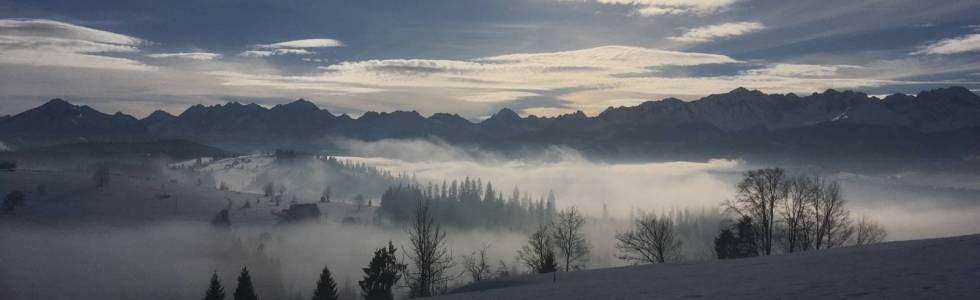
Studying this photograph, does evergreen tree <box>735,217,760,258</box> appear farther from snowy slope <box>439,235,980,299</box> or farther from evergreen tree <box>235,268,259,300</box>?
evergreen tree <box>235,268,259,300</box>

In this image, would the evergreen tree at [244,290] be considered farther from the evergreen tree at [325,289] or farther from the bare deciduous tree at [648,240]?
the bare deciduous tree at [648,240]

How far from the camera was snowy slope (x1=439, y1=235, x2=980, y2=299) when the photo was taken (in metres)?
18.8

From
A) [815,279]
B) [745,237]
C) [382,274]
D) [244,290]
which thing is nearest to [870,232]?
[745,237]

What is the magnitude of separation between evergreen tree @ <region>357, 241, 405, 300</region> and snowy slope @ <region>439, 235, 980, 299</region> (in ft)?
95.1

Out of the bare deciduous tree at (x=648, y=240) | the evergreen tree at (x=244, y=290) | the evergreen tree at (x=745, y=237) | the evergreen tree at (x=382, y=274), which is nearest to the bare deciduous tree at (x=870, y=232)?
the evergreen tree at (x=745, y=237)

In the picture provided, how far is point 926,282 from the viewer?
748 inches

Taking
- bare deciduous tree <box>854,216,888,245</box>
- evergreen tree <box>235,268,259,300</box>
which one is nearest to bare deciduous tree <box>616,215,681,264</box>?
bare deciduous tree <box>854,216,888,245</box>

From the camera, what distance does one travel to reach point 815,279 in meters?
22.7

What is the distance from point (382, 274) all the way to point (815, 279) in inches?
1796

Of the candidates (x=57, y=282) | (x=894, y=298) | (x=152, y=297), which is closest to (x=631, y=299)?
(x=894, y=298)

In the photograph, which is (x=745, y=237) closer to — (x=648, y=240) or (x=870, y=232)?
(x=648, y=240)

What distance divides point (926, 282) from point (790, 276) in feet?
18.2

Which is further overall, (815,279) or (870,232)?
(870,232)

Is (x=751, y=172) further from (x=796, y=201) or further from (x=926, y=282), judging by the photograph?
(x=926, y=282)
